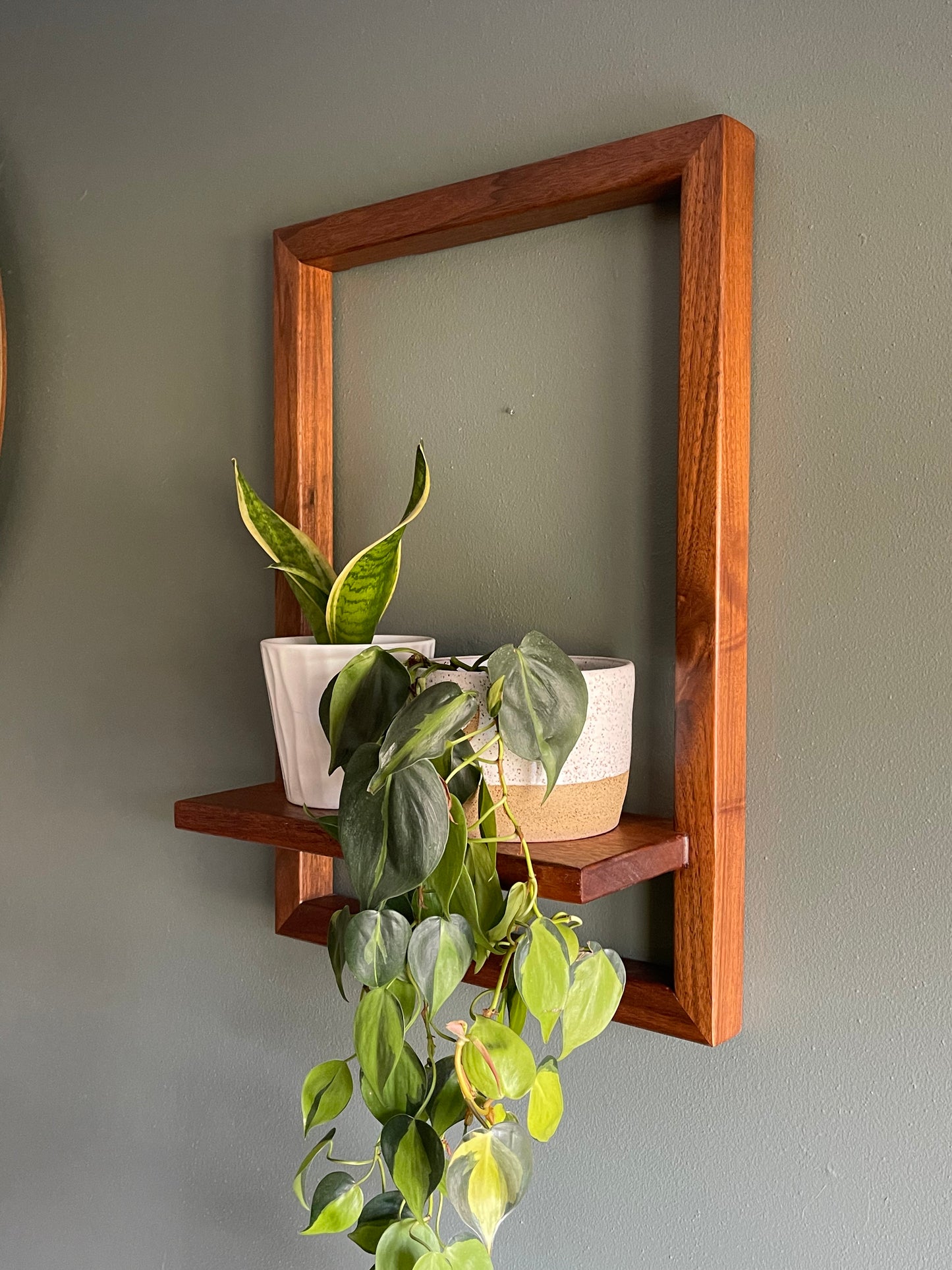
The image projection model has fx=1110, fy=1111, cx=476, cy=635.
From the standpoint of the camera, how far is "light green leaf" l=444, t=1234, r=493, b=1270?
0.59 meters

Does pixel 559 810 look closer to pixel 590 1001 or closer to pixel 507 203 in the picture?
pixel 590 1001

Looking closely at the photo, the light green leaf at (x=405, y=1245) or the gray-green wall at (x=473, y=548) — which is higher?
the gray-green wall at (x=473, y=548)

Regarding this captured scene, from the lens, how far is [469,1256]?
0.60 m

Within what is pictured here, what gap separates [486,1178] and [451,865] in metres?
0.16

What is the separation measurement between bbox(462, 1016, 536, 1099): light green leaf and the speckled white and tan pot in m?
0.11

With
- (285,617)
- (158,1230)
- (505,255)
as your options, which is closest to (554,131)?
(505,255)

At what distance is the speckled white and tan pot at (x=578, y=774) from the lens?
24.5 inches

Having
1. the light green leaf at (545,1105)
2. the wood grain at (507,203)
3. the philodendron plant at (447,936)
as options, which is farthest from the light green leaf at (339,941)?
the wood grain at (507,203)

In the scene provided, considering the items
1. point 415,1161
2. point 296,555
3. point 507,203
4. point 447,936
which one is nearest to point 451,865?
point 447,936

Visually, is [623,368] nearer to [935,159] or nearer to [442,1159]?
[935,159]

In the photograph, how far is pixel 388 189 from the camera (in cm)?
81

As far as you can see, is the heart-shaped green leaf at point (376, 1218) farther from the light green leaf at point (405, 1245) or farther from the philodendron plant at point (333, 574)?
the philodendron plant at point (333, 574)

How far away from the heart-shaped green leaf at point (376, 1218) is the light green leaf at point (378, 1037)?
0.12 meters

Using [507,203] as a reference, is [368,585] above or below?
below
